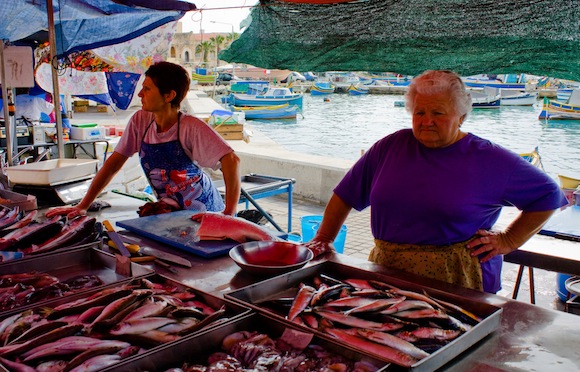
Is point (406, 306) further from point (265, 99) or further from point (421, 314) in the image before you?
point (265, 99)

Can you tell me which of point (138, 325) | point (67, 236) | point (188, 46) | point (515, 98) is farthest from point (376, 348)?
point (188, 46)

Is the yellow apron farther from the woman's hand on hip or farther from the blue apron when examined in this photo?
the blue apron

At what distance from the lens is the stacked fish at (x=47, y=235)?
2.58 m

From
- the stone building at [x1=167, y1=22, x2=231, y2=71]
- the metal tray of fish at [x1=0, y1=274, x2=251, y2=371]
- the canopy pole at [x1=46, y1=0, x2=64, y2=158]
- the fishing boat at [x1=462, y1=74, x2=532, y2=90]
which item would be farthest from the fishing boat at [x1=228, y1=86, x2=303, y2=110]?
the metal tray of fish at [x1=0, y1=274, x2=251, y2=371]

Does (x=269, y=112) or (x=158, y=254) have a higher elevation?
(x=158, y=254)

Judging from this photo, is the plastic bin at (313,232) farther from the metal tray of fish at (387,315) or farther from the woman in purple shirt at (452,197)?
the metal tray of fish at (387,315)

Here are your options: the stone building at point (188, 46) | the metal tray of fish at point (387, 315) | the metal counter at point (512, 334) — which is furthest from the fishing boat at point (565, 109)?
the metal tray of fish at point (387, 315)

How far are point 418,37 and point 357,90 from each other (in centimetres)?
5952

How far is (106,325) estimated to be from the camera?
1.66 metres

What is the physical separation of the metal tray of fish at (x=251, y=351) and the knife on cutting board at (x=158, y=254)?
88cm

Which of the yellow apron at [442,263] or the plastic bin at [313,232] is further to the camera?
the plastic bin at [313,232]

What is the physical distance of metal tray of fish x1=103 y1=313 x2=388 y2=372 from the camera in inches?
57.3

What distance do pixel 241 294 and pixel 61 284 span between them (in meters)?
0.75

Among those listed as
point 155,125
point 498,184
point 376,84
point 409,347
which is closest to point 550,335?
point 409,347
